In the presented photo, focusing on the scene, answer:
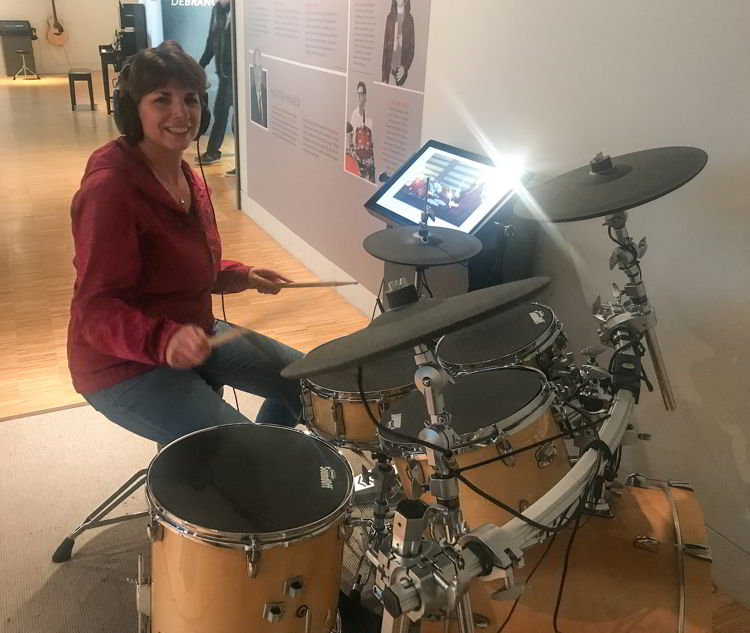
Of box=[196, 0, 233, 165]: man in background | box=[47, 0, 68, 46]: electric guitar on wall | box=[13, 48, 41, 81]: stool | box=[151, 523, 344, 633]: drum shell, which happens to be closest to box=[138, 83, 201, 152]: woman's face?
box=[151, 523, 344, 633]: drum shell

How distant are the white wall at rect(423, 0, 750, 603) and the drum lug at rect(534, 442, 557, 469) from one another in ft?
2.22

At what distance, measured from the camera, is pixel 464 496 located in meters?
1.21

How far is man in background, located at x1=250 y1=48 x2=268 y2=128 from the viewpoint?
13.1 ft

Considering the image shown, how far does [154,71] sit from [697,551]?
1.49m

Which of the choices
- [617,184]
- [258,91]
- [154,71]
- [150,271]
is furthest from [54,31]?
[617,184]

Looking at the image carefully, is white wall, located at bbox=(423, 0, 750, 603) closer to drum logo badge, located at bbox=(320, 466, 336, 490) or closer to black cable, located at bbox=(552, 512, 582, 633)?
black cable, located at bbox=(552, 512, 582, 633)

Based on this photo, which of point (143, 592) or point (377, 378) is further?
point (377, 378)

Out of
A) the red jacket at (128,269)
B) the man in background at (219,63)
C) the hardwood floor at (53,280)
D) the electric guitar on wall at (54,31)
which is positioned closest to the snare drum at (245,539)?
the red jacket at (128,269)

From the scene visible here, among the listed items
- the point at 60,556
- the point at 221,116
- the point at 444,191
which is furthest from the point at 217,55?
the point at 60,556

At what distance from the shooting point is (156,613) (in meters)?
1.18

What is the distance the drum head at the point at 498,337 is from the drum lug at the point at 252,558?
1.90 feet

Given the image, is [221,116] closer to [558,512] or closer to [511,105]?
[511,105]

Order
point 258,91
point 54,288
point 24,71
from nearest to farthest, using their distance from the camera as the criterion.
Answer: point 54,288, point 258,91, point 24,71

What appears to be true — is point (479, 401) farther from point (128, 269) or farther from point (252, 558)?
point (128, 269)
